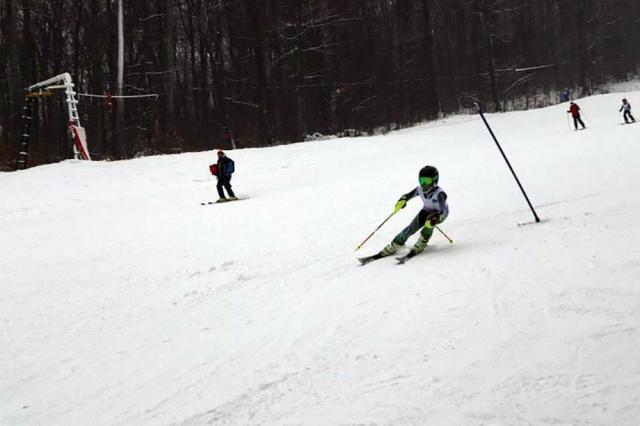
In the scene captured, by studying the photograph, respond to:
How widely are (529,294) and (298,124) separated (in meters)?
30.6

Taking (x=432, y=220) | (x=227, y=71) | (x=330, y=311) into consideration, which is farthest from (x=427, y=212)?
(x=227, y=71)

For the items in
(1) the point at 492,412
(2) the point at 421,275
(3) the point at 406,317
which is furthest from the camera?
(2) the point at 421,275

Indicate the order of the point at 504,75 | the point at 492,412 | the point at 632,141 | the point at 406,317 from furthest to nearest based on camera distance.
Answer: the point at 504,75
the point at 632,141
the point at 406,317
the point at 492,412

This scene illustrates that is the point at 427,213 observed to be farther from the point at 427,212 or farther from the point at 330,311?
the point at 330,311

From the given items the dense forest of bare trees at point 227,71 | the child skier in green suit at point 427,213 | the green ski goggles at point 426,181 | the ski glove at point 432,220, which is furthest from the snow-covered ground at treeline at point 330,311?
the dense forest of bare trees at point 227,71

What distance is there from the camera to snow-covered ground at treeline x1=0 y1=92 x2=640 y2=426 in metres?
3.97

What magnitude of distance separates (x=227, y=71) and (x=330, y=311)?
34760 mm

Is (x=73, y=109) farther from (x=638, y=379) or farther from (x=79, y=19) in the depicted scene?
(x=638, y=379)

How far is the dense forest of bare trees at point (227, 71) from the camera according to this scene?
32406 mm

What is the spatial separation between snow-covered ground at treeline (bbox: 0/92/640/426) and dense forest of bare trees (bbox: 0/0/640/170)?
15.7 meters

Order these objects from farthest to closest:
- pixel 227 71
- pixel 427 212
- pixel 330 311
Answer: pixel 227 71
pixel 427 212
pixel 330 311

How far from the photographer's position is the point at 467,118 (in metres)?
34.7

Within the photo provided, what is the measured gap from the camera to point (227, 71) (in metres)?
38.4

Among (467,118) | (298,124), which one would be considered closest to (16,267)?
(298,124)
